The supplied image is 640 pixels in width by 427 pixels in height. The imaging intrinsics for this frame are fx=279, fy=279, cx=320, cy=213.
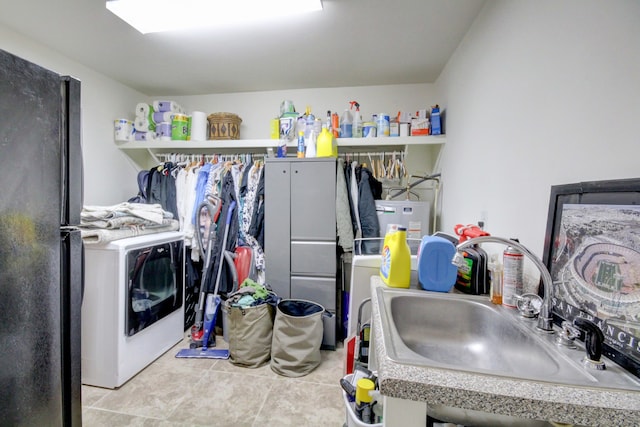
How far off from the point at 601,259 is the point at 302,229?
2004mm

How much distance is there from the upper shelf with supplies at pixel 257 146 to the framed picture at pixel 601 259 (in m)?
1.69

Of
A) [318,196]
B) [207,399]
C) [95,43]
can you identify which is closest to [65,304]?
[207,399]

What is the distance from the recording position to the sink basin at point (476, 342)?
630 mm

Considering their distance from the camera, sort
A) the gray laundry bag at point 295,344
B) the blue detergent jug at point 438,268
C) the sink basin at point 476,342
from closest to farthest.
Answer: the sink basin at point 476,342, the blue detergent jug at point 438,268, the gray laundry bag at point 295,344

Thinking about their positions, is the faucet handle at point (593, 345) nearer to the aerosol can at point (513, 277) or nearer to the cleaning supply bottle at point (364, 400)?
the aerosol can at point (513, 277)

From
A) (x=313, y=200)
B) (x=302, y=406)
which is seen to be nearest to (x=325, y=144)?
(x=313, y=200)

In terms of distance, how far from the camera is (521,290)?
3.31 feet

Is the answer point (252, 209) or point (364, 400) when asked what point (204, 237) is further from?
point (364, 400)

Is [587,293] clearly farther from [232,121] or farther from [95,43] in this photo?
[95,43]

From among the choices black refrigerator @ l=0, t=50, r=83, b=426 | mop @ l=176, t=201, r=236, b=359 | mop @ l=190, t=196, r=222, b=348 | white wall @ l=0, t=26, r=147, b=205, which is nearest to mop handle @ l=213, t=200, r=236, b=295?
mop @ l=176, t=201, r=236, b=359

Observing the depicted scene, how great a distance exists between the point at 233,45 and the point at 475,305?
2338 millimetres

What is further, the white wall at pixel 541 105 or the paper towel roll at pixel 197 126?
the paper towel roll at pixel 197 126

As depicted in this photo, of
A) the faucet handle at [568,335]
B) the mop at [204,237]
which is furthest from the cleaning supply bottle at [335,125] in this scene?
the faucet handle at [568,335]

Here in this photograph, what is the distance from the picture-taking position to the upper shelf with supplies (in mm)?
2529
